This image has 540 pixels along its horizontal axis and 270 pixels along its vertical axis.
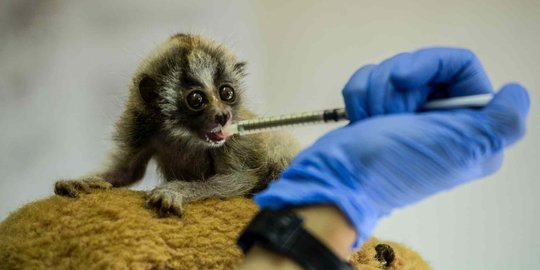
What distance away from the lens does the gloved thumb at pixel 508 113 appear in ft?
3.10

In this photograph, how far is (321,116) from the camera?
1.16m

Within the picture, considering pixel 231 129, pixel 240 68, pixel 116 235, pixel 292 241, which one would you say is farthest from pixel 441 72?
pixel 240 68

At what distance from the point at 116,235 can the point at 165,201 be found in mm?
159

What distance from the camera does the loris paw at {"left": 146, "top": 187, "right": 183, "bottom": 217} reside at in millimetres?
1268

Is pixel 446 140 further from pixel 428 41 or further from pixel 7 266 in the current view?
pixel 428 41

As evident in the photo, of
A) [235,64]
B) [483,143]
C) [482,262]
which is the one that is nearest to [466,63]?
[483,143]

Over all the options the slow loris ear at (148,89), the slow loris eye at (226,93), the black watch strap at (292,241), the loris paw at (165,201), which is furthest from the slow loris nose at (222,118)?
the black watch strap at (292,241)

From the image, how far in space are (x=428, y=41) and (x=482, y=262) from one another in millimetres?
947

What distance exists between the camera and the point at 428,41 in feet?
7.74

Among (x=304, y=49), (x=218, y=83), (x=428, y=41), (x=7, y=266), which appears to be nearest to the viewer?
(x=7, y=266)

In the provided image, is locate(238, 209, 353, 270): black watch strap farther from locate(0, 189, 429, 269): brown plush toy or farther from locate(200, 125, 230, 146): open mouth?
locate(200, 125, 230, 146): open mouth

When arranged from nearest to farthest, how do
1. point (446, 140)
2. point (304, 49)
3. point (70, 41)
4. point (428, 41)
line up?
point (446, 140) → point (70, 41) → point (428, 41) → point (304, 49)

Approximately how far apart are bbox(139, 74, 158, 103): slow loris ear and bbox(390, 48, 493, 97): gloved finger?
2.97 feet

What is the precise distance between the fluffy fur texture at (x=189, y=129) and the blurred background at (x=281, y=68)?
20 centimetres
